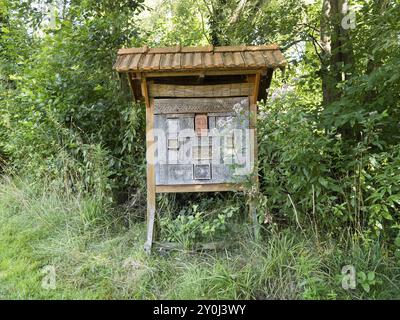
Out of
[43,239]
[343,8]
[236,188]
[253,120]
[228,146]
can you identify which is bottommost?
[43,239]

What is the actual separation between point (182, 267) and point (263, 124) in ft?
5.24

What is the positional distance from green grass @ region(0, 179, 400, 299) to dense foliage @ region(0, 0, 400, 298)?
35 millimetres

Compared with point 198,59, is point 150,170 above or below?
below

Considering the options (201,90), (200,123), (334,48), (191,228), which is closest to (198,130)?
(200,123)

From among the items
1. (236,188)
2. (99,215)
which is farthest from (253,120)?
(99,215)

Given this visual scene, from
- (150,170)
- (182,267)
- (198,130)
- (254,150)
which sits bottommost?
(182,267)

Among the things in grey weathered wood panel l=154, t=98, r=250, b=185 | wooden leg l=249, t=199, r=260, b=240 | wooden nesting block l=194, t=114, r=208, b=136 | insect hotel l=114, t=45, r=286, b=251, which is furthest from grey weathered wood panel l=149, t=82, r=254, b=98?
wooden leg l=249, t=199, r=260, b=240

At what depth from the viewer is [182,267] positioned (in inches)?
121

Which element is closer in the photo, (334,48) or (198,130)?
(198,130)

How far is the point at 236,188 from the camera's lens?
3309 mm

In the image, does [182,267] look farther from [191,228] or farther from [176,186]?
[176,186]

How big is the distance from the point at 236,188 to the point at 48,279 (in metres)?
1.94

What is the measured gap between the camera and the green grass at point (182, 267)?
2707 mm
